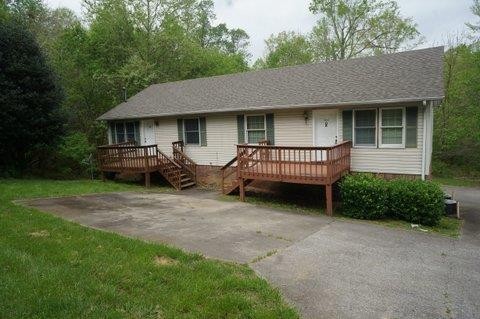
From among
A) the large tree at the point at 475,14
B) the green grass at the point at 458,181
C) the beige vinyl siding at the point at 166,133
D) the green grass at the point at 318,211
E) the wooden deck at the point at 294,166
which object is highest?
the large tree at the point at 475,14

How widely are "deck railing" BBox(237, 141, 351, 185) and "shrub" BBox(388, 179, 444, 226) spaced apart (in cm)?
169

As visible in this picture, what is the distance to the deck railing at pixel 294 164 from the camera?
10250 mm

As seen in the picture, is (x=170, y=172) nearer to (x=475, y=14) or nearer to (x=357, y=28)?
(x=475, y=14)

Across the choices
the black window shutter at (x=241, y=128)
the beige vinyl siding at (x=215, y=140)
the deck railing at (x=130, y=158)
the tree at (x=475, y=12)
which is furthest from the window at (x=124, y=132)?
the tree at (x=475, y=12)

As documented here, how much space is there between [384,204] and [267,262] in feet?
16.8

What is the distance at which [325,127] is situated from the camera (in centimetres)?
1221

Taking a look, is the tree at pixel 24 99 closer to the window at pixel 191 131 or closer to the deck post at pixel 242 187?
the window at pixel 191 131

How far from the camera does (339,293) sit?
499 cm

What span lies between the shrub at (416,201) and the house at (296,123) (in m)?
1.35

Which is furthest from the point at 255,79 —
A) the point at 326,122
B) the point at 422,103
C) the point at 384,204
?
the point at 384,204

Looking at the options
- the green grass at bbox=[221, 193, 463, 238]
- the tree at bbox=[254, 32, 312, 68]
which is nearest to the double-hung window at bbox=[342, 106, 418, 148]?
the green grass at bbox=[221, 193, 463, 238]

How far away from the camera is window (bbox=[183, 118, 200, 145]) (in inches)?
611

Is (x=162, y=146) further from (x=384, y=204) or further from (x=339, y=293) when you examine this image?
(x=339, y=293)

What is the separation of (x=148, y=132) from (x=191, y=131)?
2793mm
